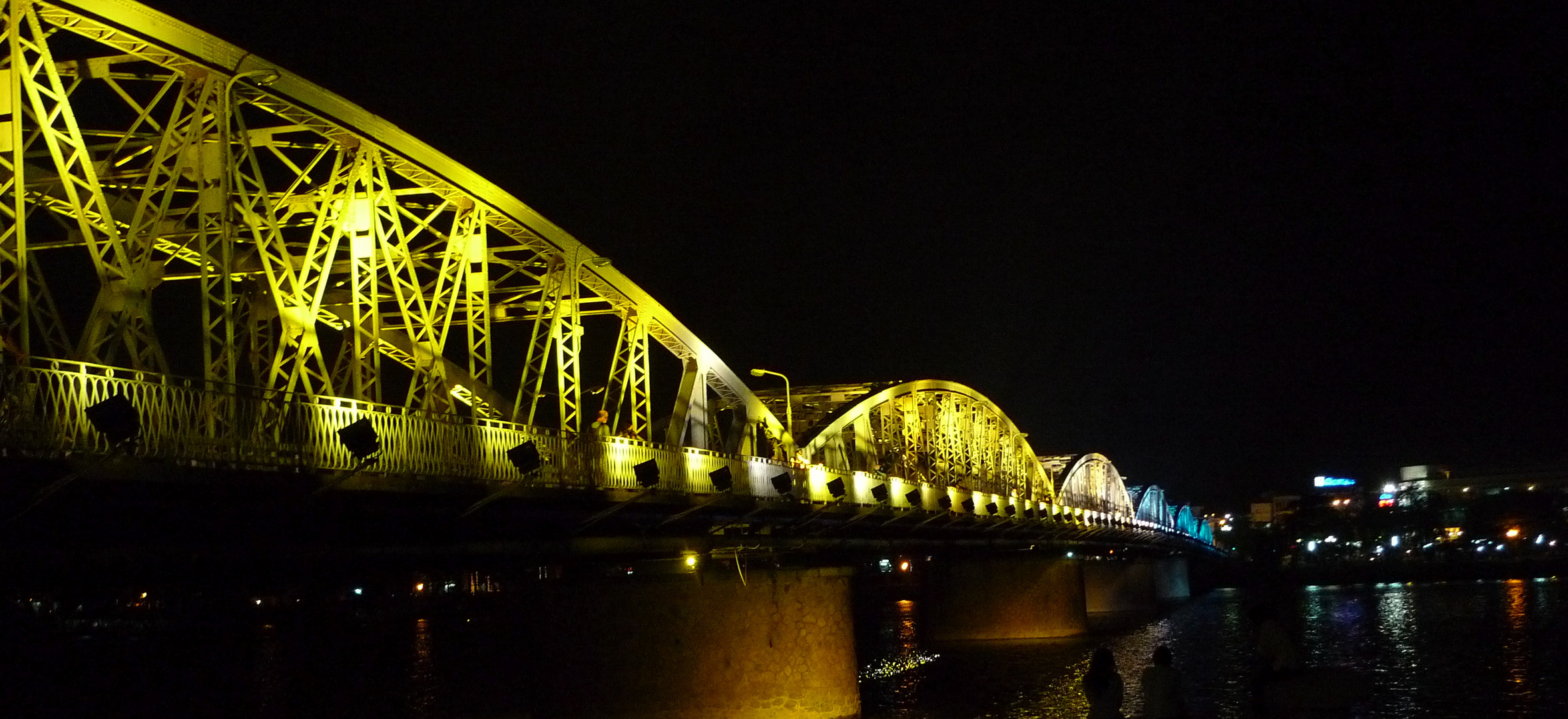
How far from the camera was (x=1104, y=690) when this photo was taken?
58.6 feet

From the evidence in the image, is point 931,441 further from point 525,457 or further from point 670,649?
point 525,457

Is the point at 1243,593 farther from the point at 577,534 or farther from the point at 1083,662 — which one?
the point at 577,534

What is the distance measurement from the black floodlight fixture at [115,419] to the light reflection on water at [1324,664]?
33.3 m

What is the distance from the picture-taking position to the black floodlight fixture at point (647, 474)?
112ft

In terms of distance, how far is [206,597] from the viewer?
68500 mm

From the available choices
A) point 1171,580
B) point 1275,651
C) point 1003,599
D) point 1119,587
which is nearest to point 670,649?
point 1275,651

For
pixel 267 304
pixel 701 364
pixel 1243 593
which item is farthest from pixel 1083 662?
pixel 1243 593

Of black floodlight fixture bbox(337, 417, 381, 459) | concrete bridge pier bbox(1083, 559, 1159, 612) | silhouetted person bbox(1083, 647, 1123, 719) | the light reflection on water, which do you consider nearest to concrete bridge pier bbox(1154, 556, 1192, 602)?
concrete bridge pier bbox(1083, 559, 1159, 612)

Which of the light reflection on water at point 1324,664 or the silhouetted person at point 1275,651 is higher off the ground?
the silhouetted person at point 1275,651

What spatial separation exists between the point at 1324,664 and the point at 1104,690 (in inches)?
1966

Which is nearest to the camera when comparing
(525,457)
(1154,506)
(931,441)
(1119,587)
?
(525,457)

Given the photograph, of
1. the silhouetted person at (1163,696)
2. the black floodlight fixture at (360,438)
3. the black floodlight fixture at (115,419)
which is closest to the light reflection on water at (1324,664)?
the silhouetted person at (1163,696)

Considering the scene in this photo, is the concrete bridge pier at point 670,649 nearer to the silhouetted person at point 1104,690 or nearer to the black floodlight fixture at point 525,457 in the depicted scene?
the black floodlight fixture at point 525,457

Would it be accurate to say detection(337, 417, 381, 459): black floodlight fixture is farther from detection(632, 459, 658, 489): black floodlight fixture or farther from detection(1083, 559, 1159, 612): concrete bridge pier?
detection(1083, 559, 1159, 612): concrete bridge pier
